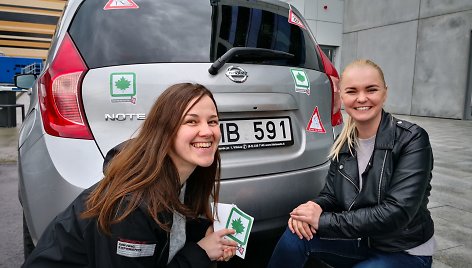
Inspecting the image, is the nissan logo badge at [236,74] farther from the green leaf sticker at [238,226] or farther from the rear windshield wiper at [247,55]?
the green leaf sticker at [238,226]

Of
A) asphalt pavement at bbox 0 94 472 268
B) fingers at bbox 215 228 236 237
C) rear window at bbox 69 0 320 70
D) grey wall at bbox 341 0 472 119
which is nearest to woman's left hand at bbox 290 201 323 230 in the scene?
fingers at bbox 215 228 236 237

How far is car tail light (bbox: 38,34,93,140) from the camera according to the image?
166cm

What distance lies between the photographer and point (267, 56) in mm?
2018

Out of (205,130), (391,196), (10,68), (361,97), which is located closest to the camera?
(205,130)

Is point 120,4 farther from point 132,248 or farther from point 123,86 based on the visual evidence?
point 132,248

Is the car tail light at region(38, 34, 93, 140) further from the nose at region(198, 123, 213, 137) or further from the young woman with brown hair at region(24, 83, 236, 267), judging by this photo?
the nose at region(198, 123, 213, 137)

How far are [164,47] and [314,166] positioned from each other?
974mm

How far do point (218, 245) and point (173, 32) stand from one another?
3.27 feet

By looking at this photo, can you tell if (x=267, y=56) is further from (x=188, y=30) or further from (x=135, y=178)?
(x=135, y=178)

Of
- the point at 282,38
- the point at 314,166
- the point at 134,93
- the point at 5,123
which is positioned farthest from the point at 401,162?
the point at 5,123

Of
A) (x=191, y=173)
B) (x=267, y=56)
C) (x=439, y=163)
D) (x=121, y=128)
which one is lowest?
(x=439, y=163)

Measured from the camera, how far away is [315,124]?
7.02ft

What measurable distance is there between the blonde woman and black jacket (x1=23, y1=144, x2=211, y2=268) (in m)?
0.68

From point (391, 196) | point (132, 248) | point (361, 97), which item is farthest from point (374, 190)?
point (132, 248)
